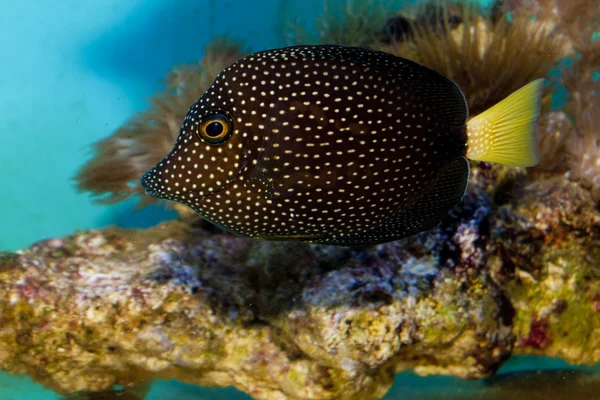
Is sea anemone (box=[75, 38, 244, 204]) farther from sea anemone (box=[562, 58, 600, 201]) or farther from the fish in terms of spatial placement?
sea anemone (box=[562, 58, 600, 201])

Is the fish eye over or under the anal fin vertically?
over

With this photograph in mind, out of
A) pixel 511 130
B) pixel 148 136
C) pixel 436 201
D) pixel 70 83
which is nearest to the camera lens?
pixel 511 130

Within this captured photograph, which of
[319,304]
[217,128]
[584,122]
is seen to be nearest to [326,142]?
[217,128]

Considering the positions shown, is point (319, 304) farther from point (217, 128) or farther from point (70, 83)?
point (70, 83)

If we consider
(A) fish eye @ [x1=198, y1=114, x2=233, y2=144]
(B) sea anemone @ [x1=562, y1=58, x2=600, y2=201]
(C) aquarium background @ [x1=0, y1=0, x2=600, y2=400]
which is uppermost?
(C) aquarium background @ [x1=0, y1=0, x2=600, y2=400]

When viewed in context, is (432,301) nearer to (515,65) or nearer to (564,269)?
(564,269)

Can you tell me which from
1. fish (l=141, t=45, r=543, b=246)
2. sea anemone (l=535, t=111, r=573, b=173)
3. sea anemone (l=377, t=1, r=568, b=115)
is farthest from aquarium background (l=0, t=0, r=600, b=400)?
fish (l=141, t=45, r=543, b=246)

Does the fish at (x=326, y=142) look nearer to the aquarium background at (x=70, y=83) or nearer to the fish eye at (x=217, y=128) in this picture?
the fish eye at (x=217, y=128)

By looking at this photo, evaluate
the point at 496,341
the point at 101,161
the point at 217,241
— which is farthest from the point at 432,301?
the point at 101,161

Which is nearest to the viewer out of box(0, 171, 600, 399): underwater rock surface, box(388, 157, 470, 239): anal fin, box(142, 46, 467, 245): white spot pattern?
box(142, 46, 467, 245): white spot pattern
